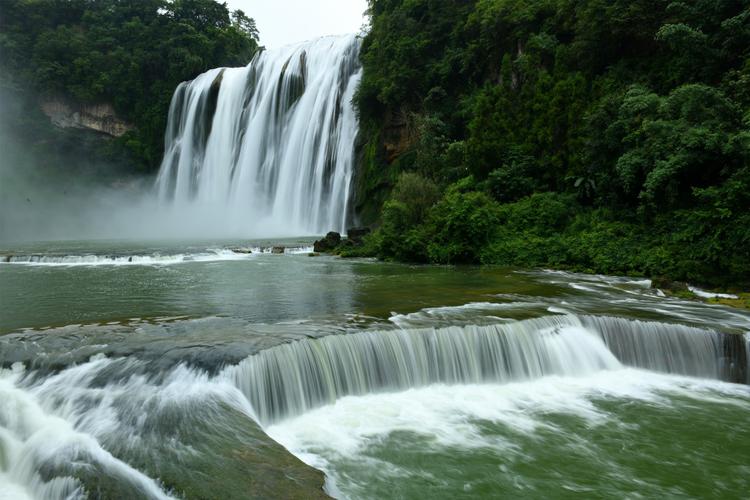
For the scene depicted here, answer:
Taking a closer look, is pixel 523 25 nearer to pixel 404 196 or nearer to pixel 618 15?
pixel 618 15

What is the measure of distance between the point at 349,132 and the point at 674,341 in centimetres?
2775

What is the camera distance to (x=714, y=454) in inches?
189

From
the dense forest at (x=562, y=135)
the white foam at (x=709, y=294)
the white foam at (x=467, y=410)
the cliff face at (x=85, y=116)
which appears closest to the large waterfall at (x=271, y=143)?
the dense forest at (x=562, y=135)

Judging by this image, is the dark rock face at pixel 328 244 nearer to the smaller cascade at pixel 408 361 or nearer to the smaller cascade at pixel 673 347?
the smaller cascade at pixel 408 361

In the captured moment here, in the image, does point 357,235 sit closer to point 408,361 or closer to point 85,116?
point 408,361

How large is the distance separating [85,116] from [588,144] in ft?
162

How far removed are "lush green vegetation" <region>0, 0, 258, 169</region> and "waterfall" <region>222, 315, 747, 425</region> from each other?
48324 mm

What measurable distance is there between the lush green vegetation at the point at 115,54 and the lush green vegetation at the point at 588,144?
3266 centimetres

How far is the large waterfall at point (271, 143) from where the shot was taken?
33.2 metres

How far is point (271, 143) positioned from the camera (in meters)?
36.4

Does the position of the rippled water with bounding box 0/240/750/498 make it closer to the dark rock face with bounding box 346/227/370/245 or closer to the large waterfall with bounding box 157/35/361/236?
the dark rock face with bounding box 346/227/370/245

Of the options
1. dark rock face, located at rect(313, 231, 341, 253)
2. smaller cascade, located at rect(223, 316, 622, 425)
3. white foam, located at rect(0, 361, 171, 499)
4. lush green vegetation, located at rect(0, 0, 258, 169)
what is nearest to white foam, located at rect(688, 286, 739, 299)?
smaller cascade, located at rect(223, 316, 622, 425)

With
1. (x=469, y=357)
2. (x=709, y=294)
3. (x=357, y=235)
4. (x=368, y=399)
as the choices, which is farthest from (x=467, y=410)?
(x=357, y=235)

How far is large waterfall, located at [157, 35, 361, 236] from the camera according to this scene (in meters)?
33.2
